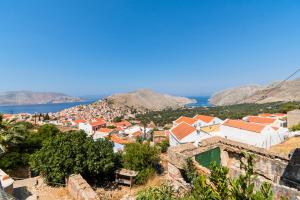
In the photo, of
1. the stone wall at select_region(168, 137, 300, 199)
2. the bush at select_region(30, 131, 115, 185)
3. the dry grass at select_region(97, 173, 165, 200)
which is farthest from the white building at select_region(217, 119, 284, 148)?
the bush at select_region(30, 131, 115, 185)

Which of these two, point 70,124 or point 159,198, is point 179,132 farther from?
point 70,124

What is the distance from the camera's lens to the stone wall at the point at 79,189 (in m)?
9.70

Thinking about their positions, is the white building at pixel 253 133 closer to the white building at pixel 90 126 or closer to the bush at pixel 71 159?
the bush at pixel 71 159

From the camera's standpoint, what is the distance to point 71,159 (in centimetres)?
1226

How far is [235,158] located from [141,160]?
21.5 ft

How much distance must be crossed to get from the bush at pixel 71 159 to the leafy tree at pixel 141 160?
1.34 m

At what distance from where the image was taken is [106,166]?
A: 12.7 metres

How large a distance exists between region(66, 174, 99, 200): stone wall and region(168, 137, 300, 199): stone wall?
5027 millimetres

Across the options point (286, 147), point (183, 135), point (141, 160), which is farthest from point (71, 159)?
point (286, 147)

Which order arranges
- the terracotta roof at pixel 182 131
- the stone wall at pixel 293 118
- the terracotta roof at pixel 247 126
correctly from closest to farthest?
the terracotta roof at pixel 247 126 → the terracotta roof at pixel 182 131 → the stone wall at pixel 293 118

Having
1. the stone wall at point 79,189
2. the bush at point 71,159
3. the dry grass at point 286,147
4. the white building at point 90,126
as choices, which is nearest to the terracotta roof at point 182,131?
the dry grass at point 286,147

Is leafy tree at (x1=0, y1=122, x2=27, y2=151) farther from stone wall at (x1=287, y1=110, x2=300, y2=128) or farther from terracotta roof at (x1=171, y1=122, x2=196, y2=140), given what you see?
stone wall at (x1=287, y1=110, x2=300, y2=128)

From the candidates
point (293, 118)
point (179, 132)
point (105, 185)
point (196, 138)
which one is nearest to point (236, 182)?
point (105, 185)

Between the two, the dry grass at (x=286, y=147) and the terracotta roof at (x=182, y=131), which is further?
the terracotta roof at (x=182, y=131)
